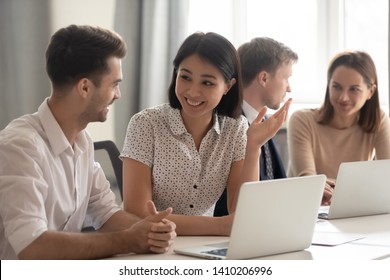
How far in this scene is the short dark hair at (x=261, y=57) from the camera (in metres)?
3.14

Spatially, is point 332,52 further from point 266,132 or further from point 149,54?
point 266,132

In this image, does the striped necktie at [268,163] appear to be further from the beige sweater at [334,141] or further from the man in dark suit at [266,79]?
the beige sweater at [334,141]

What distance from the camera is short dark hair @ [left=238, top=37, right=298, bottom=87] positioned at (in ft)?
10.3

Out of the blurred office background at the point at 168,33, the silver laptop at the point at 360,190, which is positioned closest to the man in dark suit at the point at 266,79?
the silver laptop at the point at 360,190

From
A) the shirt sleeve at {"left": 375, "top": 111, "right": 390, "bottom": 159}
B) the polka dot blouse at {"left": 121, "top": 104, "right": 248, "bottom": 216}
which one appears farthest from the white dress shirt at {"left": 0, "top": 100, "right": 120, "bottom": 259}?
the shirt sleeve at {"left": 375, "top": 111, "right": 390, "bottom": 159}

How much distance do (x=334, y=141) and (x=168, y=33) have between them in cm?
158

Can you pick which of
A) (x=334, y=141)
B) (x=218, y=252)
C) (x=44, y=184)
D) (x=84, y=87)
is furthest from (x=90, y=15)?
(x=218, y=252)

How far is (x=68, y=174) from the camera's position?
7.20ft

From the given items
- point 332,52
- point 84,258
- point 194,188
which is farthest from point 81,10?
point 84,258

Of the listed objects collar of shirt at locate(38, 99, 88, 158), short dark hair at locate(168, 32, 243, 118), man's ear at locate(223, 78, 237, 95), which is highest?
short dark hair at locate(168, 32, 243, 118)

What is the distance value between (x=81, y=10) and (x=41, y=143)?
2.54 metres

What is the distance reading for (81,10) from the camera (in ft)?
14.6

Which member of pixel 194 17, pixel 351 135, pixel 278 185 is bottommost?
pixel 351 135

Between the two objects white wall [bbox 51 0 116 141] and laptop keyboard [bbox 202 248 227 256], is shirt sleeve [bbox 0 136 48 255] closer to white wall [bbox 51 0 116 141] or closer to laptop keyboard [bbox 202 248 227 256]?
laptop keyboard [bbox 202 248 227 256]
